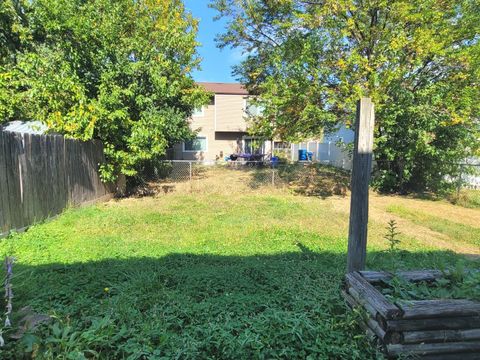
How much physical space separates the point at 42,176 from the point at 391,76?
29.4 feet

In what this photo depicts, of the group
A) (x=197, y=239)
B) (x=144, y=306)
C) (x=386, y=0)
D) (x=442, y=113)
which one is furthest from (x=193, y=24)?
(x=144, y=306)

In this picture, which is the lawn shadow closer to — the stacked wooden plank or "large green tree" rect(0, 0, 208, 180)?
the stacked wooden plank

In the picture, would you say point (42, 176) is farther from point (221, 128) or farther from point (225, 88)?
point (225, 88)

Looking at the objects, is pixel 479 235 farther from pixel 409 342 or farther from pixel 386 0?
pixel 386 0

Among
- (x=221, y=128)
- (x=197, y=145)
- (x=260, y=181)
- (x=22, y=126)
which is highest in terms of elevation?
(x=221, y=128)

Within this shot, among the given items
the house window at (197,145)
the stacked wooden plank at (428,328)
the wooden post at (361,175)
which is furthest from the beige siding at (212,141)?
the stacked wooden plank at (428,328)

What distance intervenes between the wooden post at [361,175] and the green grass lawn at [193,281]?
401 millimetres

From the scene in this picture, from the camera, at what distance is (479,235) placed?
6.38 meters

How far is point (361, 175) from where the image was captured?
2859 millimetres

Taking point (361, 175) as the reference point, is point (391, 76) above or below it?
above

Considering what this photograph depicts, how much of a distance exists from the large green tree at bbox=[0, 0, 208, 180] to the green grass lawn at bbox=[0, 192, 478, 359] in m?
2.11

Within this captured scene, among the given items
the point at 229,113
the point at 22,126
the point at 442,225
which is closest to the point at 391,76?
the point at 442,225

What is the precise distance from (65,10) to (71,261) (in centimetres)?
767

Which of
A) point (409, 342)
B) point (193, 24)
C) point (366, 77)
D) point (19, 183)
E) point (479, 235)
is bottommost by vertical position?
point (479, 235)
